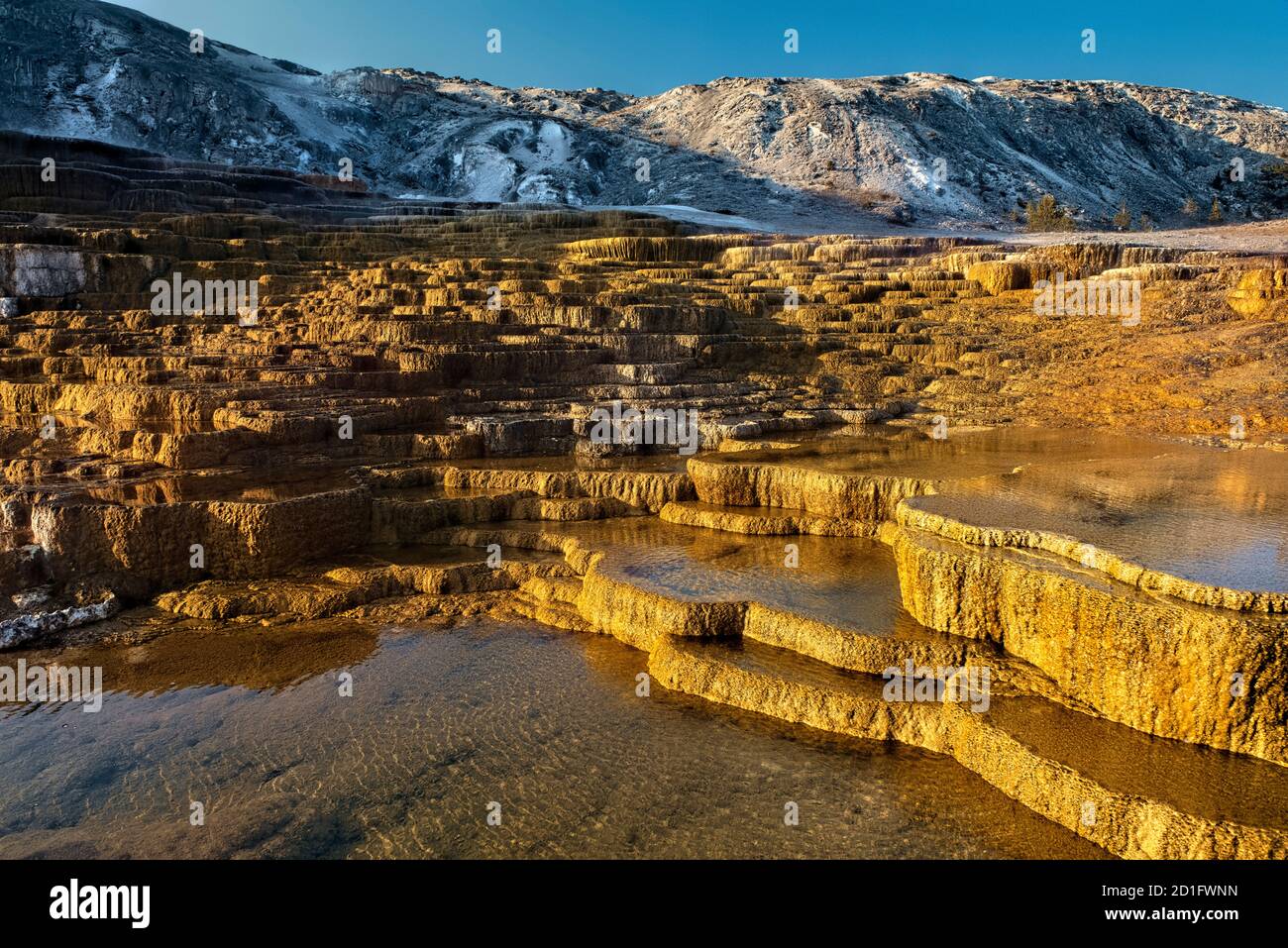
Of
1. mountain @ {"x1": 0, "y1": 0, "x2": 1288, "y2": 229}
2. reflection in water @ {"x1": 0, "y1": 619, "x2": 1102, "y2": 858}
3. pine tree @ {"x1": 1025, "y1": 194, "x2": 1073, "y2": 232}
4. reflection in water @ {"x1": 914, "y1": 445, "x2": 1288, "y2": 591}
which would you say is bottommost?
reflection in water @ {"x1": 0, "y1": 619, "x2": 1102, "y2": 858}

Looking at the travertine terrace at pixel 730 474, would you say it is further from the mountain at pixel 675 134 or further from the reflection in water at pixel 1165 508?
the mountain at pixel 675 134

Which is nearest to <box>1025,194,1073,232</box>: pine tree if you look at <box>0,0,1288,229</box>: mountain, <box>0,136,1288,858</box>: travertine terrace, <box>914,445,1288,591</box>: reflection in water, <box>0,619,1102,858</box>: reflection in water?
<box>0,0,1288,229</box>: mountain

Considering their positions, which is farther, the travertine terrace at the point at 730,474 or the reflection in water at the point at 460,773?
the travertine terrace at the point at 730,474

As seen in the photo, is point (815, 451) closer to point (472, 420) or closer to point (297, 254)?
point (472, 420)

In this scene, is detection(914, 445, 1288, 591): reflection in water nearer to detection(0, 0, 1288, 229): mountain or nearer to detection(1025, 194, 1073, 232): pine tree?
detection(1025, 194, 1073, 232): pine tree

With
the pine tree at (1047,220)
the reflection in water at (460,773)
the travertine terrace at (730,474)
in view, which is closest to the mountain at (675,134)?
the pine tree at (1047,220)

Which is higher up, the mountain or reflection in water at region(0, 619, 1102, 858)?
the mountain

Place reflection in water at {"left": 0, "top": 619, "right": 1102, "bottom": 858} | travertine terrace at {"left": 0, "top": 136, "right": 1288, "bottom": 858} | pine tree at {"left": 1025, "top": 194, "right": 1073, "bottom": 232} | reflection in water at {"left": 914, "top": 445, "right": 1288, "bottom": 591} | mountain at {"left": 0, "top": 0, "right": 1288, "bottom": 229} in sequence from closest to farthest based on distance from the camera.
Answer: reflection in water at {"left": 0, "top": 619, "right": 1102, "bottom": 858} < travertine terrace at {"left": 0, "top": 136, "right": 1288, "bottom": 858} < reflection in water at {"left": 914, "top": 445, "right": 1288, "bottom": 591} < pine tree at {"left": 1025, "top": 194, "right": 1073, "bottom": 232} < mountain at {"left": 0, "top": 0, "right": 1288, "bottom": 229}
